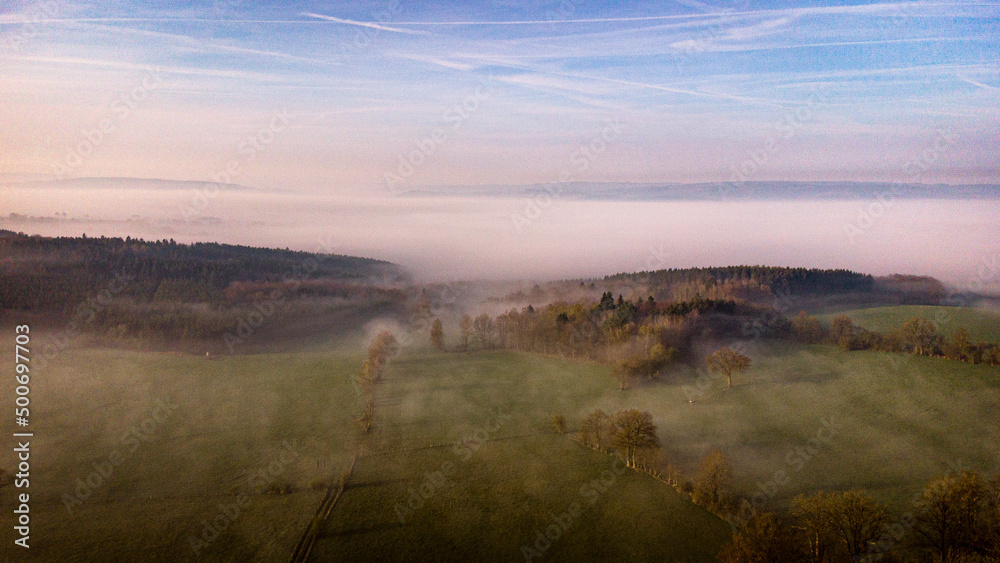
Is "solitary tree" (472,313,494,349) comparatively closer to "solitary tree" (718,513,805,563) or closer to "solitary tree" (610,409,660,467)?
"solitary tree" (610,409,660,467)

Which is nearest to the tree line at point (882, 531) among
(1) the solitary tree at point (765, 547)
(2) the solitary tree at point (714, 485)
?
(1) the solitary tree at point (765, 547)

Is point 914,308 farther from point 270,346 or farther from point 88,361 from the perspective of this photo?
point 88,361

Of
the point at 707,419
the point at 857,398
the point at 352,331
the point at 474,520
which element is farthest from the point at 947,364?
the point at 352,331

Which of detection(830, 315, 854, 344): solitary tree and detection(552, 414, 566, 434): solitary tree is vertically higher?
detection(830, 315, 854, 344): solitary tree

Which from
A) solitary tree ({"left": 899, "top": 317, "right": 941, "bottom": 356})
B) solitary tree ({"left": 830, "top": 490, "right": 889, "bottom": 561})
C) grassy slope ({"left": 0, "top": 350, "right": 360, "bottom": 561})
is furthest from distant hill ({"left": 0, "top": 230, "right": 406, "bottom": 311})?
solitary tree ({"left": 899, "top": 317, "right": 941, "bottom": 356})

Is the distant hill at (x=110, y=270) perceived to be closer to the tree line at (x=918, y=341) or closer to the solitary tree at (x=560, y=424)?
the solitary tree at (x=560, y=424)

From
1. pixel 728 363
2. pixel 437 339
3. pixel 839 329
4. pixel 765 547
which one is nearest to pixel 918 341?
pixel 839 329
